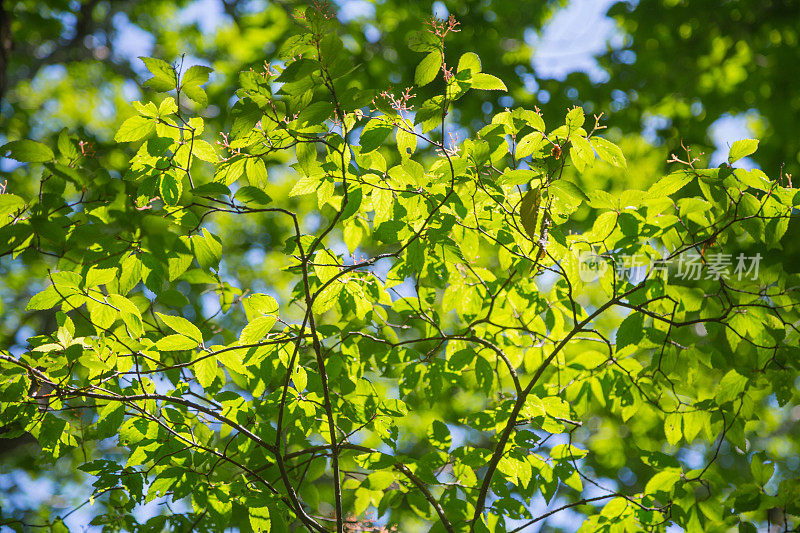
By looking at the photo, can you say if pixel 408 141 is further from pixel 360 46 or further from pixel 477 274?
pixel 360 46

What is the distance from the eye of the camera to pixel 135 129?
1.34 metres

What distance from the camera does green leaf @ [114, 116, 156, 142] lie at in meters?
1.32

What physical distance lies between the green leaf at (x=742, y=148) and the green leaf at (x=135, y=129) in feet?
4.91

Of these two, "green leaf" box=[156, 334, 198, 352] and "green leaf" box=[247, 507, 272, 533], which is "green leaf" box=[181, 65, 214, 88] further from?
"green leaf" box=[247, 507, 272, 533]

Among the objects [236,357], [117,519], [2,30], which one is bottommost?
[117,519]

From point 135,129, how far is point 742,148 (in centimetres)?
155

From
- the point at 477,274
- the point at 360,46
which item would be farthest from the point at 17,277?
the point at 477,274

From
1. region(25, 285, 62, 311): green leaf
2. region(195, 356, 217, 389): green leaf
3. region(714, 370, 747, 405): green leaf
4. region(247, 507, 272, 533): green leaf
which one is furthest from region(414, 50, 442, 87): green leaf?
region(714, 370, 747, 405): green leaf

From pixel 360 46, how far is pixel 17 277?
6464 millimetres

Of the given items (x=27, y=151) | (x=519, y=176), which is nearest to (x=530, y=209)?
(x=519, y=176)

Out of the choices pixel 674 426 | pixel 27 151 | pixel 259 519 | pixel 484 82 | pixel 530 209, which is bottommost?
pixel 259 519

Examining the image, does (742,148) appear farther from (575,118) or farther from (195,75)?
(195,75)

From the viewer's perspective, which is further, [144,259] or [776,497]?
[776,497]

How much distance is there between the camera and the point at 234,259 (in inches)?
355
